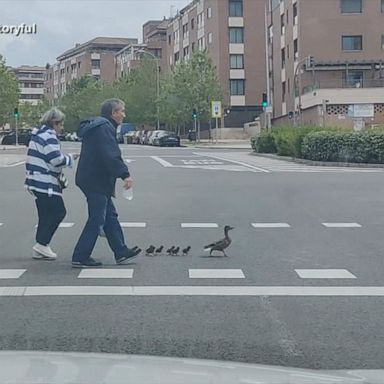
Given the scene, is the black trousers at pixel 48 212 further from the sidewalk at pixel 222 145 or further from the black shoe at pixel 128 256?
the sidewalk at pixel 222 145

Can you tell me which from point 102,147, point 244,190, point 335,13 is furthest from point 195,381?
point 335,13

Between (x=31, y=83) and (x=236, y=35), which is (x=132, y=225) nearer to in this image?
(x=236, y=35)

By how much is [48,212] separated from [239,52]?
72445mm

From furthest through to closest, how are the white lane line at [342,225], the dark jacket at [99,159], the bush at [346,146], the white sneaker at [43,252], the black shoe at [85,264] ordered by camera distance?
the bush at [346,146] → the white lane line at [342,225] → the white sneaker at [43,252] → the black shoe at [85,264] → the dark jacket at [99,159]

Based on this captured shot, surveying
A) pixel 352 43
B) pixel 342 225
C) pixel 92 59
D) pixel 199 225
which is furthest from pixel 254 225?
pixel 92 59

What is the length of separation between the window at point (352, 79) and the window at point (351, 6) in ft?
15.5

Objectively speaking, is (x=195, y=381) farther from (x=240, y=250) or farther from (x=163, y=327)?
(x=240, y=250)

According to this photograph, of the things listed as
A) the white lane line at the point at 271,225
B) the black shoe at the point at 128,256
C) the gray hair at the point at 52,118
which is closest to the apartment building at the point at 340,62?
the white lane line at the point at 271,225

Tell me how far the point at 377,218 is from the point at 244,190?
5986 mm

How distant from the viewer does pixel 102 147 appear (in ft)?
29.6

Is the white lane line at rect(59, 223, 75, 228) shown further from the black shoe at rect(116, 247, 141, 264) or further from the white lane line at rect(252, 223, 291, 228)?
the black shoe at rect(116, 247, 141, 264)

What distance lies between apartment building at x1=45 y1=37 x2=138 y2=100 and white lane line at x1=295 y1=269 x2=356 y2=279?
124533 millimetres

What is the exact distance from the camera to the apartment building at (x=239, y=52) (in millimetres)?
79625

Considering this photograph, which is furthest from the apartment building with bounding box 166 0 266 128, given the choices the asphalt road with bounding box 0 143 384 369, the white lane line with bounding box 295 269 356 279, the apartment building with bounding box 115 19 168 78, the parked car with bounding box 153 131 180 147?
the white lane line with bounding box 295 269 356 279
